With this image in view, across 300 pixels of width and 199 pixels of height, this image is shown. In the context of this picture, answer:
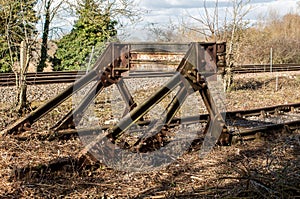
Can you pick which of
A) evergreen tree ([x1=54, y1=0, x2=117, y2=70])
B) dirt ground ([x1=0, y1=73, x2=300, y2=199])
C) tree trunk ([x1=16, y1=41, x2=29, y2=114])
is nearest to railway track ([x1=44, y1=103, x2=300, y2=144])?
dirt ground ([x1=0, y1=73, x2=300, y2=199])

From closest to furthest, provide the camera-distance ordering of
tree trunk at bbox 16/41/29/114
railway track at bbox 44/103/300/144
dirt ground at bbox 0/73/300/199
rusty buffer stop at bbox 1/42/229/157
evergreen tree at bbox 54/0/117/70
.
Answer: dirt ground at bbox 0/73/300/199 < rusty buffer stop at bbox 1/42/229/157 < railway track at bbox 44/103/300/144 < tree trunk at bbox 16/41/29/114 < evergreen tree at bbox 54/0/117/70

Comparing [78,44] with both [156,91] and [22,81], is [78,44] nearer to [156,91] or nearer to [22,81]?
[22,81]

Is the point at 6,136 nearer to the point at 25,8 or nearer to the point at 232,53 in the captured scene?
the point at 25,8

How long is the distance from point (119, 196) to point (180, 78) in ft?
7.50

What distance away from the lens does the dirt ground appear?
383cm

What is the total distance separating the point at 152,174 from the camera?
5480mm

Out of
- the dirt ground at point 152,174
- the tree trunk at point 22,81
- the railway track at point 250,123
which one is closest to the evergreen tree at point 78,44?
the tree trunk at point 22,81

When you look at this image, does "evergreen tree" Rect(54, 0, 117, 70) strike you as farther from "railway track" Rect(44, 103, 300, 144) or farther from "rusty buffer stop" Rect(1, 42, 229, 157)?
"rusty buffer stop" Rect(1, 42, 229, 157)

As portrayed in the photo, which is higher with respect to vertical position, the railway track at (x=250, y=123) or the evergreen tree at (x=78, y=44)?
the evergreen tree at (x=78, y=44)

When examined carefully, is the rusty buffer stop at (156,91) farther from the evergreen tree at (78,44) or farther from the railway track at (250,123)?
the evergreen tree at (78,44)

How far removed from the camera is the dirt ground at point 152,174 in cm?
383

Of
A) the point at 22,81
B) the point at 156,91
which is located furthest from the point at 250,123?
the point at 22,81

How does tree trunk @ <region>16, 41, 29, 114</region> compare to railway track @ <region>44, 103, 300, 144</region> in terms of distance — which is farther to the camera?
tree trunk @ <region>16, 41, 29, 114</region>

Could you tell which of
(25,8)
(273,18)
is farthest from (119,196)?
(273,18)
